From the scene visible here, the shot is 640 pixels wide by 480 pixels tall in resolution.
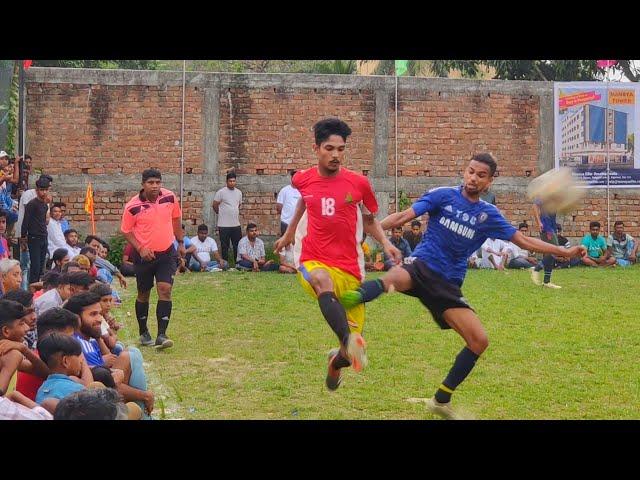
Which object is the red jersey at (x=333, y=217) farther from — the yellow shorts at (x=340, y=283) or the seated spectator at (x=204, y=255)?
the seated spectator at (x=204, y=255)

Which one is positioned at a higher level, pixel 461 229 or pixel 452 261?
pixel 461 229

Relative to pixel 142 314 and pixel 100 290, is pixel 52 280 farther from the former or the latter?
pixel 142 314

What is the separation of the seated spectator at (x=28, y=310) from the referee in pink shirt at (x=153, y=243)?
314cm

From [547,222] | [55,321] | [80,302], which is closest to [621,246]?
[547,222]

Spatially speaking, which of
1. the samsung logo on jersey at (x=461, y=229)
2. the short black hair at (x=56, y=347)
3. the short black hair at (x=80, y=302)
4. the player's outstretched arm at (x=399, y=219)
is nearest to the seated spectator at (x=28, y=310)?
the short black hair at (x=80, y=302)

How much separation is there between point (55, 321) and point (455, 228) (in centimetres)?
319

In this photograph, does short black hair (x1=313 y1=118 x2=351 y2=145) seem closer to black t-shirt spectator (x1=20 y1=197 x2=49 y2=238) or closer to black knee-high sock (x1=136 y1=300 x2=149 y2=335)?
black knee-high sock (x1=136 y1=300 x2=149 y2=335)

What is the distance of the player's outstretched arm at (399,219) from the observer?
7.32 m

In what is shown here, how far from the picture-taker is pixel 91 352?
714cm

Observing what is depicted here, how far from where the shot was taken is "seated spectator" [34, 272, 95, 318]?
8.21 m

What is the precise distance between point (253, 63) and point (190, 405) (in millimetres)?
28673

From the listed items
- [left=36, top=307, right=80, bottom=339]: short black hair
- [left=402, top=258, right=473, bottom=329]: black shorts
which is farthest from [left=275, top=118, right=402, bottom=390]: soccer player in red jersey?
[left=36, top=307, right=80, bottom=339]: short black hair

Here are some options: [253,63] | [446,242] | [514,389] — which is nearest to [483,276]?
[514,389]

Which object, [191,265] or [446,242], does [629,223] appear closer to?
[191,265]
